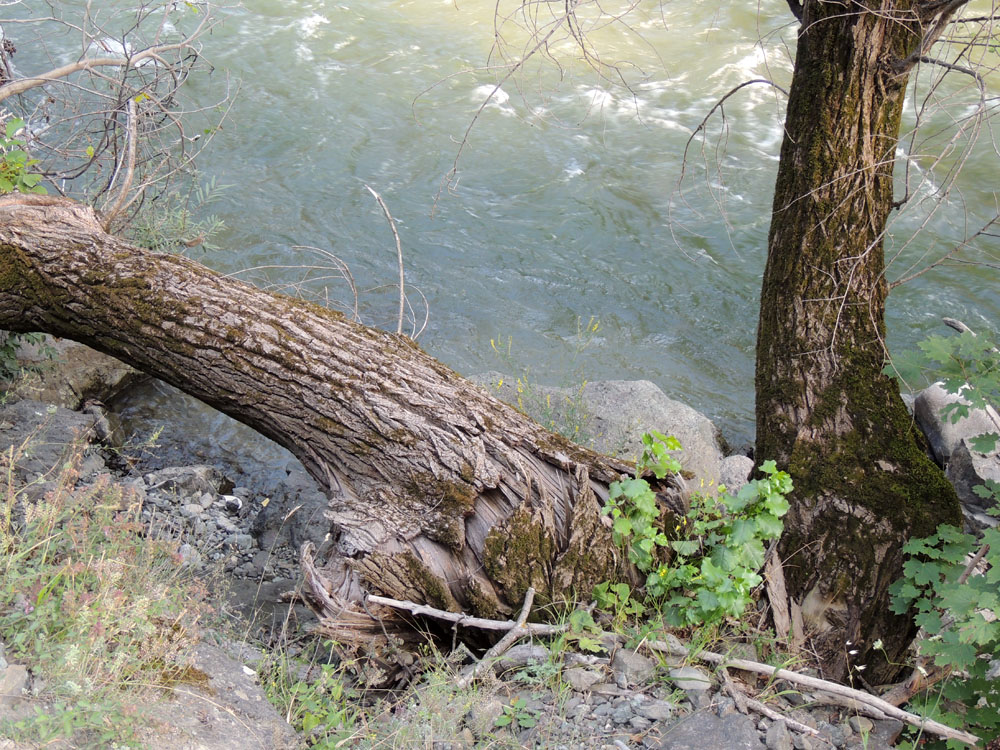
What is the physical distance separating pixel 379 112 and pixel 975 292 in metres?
5.88

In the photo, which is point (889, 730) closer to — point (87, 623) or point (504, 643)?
point (504, 643)

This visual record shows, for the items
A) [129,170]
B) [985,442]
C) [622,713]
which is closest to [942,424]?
[985,442]

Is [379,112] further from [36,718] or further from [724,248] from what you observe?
[36,718]

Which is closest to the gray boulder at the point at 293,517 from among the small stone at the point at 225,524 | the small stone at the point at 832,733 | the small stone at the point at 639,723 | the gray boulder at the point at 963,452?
the small stone at the point at 225,524

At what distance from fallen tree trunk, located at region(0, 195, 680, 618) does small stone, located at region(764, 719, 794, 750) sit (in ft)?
2.46

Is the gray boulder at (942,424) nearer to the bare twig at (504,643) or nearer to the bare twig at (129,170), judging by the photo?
the bare twig at (504,643)

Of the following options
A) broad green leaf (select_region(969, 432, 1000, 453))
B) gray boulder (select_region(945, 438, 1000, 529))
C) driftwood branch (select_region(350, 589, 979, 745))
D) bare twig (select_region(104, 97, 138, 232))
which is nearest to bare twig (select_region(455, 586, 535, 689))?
driftwood branch (select_region(350, 589, 979, 745))

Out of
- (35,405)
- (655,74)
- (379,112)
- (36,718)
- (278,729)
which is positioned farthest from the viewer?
(655,74)

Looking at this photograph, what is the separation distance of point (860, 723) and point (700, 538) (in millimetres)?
793

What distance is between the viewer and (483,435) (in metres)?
3.28

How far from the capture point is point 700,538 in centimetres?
309

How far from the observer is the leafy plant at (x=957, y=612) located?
2568 millimetres

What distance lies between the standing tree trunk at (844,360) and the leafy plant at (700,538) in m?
0.36

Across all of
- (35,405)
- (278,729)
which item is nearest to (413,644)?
(278,729)
